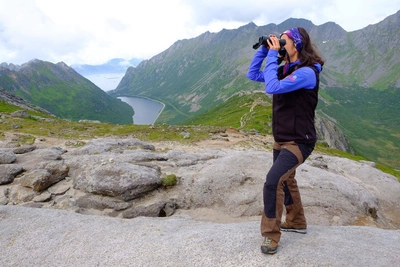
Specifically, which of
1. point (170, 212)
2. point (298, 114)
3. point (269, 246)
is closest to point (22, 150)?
point (170, 212)

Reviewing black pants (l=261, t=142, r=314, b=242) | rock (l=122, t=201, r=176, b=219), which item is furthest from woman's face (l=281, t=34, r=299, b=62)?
rock (l=122, t=201, r=176, b=219)

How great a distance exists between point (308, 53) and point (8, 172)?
18212mm

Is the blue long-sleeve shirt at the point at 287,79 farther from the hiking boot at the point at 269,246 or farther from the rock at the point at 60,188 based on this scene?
the rock at the point at 60,188

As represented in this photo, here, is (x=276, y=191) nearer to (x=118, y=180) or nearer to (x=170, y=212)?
(x=170, y=212)

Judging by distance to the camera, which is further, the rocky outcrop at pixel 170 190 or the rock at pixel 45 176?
the rock at pixel 45 176

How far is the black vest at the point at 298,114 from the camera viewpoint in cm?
780

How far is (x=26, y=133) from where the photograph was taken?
119ft

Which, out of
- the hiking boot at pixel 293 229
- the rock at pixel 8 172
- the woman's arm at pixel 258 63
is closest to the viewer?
the woman's arm at pixel 258 63

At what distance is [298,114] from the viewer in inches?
312

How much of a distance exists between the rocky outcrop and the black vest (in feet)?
24.6

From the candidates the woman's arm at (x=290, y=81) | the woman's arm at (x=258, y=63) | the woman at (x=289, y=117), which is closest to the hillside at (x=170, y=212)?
the woman at (x=289, y=117)

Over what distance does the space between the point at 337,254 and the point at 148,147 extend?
20994 mm

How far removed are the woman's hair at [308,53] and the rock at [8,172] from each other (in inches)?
697

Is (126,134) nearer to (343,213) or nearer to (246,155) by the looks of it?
(246,155)
